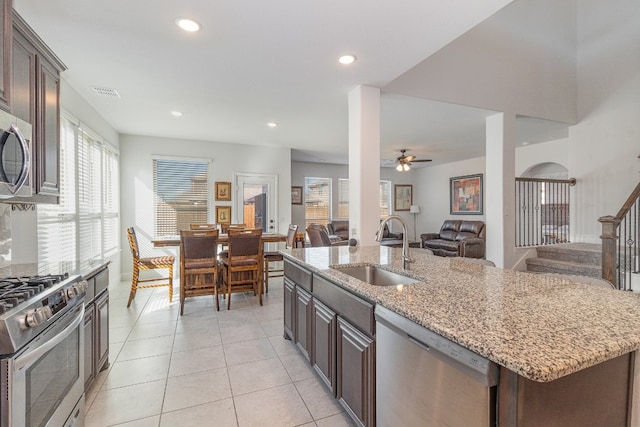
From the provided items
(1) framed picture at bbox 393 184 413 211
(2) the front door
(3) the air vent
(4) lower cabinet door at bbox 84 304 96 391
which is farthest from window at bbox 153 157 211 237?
(1) framed picture at bbox 393 184 413 211

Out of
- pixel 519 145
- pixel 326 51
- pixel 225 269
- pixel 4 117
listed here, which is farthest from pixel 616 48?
pixel 4 117

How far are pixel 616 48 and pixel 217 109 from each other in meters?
6.11

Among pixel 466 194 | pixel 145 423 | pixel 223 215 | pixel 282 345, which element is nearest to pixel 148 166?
pixel 223 215

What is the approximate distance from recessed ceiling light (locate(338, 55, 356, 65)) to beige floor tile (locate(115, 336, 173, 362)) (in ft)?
10.0

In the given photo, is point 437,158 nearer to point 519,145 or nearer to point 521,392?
point 519,145

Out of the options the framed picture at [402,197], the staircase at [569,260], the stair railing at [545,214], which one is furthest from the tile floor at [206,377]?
the framed picture at [402,197]

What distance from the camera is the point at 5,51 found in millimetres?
1471

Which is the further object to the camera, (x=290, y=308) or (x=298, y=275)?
(x=290, y=308)

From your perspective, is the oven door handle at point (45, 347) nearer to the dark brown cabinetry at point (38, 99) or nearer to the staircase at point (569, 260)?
the dark brown cabinetry at point (38, 99)

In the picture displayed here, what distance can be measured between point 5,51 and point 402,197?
935cm

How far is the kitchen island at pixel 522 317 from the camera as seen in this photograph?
83 centimetres

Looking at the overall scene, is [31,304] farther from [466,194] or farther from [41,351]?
[466,194]

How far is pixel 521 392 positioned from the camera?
2.83 ft

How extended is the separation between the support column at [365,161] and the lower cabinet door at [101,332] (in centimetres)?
235
